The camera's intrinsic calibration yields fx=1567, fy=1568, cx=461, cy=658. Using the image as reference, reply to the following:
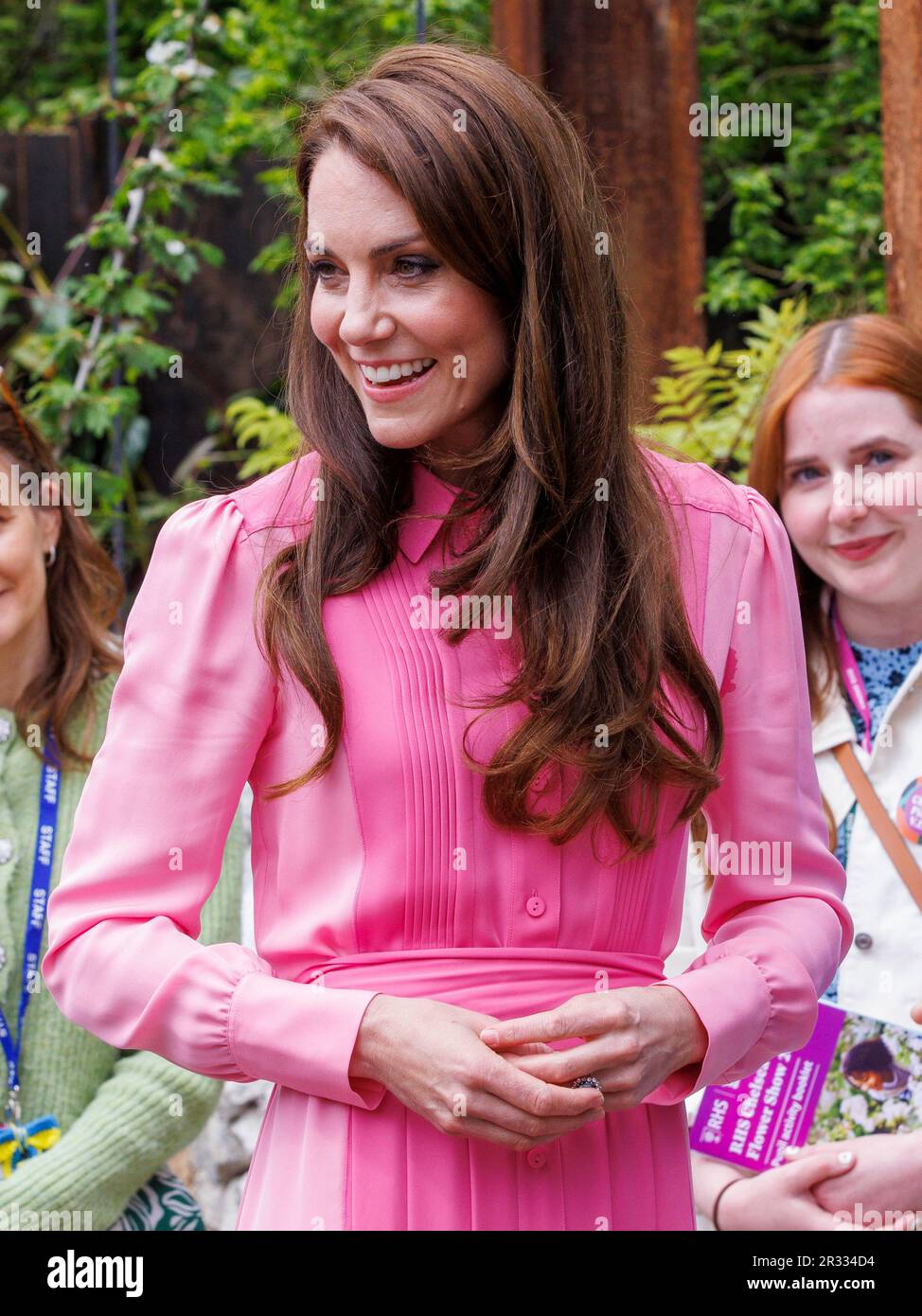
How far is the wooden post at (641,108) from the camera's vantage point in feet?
10.5

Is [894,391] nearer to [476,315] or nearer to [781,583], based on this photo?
[781,583]

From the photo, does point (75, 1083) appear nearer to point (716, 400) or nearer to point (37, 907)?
point (37, 907)

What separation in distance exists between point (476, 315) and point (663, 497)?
27 centimetres

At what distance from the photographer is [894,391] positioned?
2.37 m

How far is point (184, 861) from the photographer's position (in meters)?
1.36

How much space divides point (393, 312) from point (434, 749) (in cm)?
37

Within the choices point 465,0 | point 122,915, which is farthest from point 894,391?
point 465,0

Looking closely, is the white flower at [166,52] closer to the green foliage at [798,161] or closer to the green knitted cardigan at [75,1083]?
the green foliage at [798,161]

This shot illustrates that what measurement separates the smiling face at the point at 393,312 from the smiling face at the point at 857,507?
3.43 feet

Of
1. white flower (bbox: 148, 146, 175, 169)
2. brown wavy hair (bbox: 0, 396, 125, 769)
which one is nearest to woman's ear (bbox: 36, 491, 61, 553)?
brown wavy hair (bbox: 0, 396, 125, 769)

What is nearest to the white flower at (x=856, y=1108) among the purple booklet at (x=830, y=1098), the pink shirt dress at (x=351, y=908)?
the purple booklet at (x=830, y=1098)

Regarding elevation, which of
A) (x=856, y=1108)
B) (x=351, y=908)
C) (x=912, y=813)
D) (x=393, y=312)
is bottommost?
(x=856, y=1108)

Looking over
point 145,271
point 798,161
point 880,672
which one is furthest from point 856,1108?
point 798,161

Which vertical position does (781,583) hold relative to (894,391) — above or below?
below
